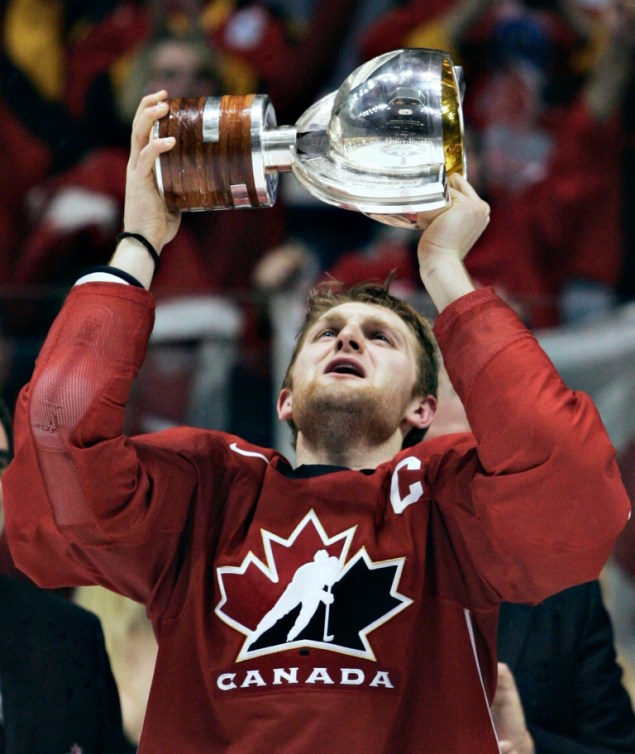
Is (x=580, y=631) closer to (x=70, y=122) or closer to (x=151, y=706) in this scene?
(x=151, y=706)

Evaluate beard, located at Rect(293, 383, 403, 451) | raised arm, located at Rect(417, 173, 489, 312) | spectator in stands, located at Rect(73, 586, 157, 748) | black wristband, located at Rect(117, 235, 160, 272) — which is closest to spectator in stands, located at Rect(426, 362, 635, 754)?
beard, located at Rect(293, 383, 403, 451)

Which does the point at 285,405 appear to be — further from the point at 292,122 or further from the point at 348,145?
the point at 292,122

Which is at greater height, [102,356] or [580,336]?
[102,356]

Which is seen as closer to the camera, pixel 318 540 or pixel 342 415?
pixel 318 540

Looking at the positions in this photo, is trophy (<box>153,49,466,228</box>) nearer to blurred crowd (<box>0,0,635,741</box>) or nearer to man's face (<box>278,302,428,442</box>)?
man's face (<box>278,302,428,442</box>)

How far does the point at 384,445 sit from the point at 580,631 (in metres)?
0.54

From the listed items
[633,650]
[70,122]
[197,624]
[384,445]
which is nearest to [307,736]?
[197,624]

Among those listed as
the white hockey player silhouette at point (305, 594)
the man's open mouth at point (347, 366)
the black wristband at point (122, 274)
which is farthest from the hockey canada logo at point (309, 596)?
the black wristband at point (122, 274)

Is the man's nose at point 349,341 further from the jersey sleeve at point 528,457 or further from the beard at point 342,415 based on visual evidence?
the jersey sleeve at point 528,457

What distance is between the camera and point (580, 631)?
1.82 meters

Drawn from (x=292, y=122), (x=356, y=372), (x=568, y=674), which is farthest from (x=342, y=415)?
(x=292, y=122)

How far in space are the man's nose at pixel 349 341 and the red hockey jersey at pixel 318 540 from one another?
Result: 0.56ft

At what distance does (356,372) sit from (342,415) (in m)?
0.07

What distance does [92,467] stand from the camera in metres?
1.23
